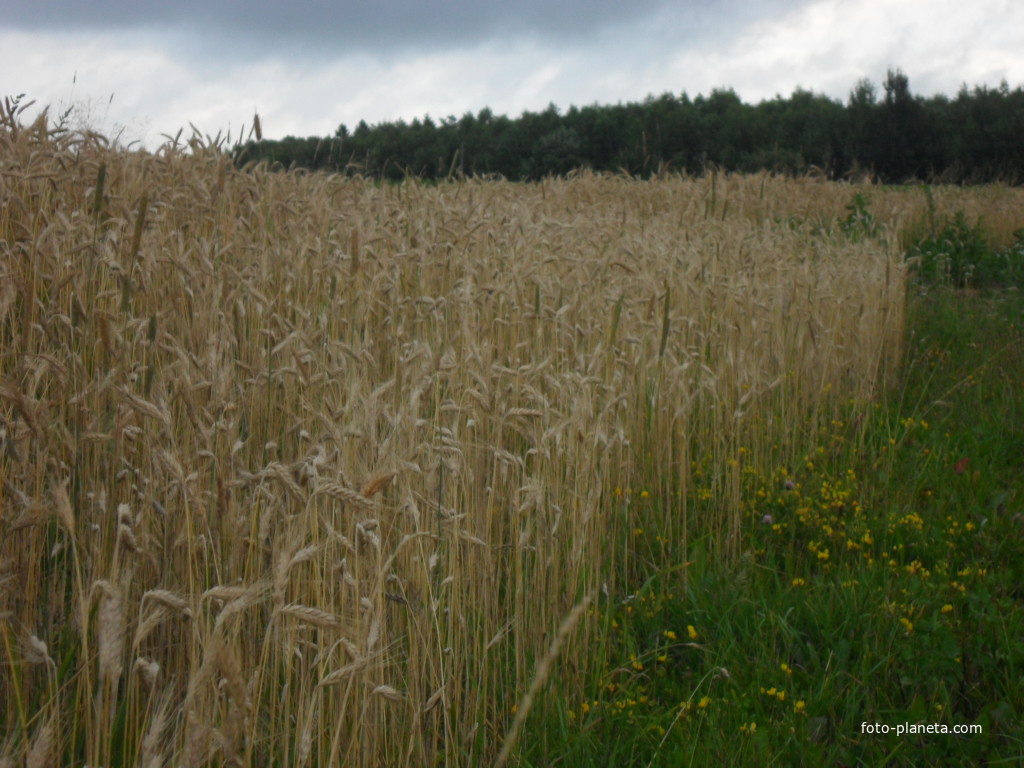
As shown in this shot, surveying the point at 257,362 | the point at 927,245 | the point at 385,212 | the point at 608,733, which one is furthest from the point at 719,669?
the point at 927,245

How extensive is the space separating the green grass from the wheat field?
0.50 ft

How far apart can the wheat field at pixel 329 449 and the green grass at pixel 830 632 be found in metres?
0.15

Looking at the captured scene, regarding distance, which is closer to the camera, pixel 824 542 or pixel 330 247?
pixel 824 542

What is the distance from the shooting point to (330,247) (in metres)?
4.61

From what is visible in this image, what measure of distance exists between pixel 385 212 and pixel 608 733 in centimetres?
377

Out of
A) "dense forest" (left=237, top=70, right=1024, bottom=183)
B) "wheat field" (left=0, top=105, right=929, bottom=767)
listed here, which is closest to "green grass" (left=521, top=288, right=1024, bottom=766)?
"wheat field" (left=0, top=105, right=929, bottom=767)

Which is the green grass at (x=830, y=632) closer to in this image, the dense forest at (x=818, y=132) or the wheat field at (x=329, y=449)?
the wheat field at (x=329, y=449)

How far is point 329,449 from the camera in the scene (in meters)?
2.14

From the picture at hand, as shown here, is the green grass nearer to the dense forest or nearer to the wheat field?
the wheat field

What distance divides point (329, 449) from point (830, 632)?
5.32 feet

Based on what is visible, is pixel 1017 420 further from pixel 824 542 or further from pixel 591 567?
pixel 591 567

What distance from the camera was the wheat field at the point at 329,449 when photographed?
1712mm

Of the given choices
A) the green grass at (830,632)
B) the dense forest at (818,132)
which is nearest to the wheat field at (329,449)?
the green grass at (830,632)

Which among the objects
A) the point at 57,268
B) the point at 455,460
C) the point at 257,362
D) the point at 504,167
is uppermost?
the point at 504,167
